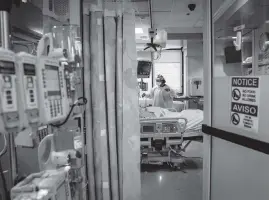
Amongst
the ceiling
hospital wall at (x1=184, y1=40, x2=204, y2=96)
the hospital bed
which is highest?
the ceiling

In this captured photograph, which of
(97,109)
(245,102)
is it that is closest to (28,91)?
(97,109)

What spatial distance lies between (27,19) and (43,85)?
1055mm

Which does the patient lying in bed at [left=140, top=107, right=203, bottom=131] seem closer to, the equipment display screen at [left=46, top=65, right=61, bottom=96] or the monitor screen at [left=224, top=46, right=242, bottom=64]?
the monitor screen at [left=224, top=46, right=242, bottom=64]

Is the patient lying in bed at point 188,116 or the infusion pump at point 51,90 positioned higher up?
the infusion pump at point 51,90

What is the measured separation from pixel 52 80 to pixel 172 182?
104 inches

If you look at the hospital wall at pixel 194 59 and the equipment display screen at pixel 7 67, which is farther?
the hospital wall at pixel 194 59

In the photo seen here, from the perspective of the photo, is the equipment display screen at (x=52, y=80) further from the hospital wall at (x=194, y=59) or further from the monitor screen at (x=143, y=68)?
the hospital wall at (x=194, y=59)

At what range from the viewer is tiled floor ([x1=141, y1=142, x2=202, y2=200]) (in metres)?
3.02

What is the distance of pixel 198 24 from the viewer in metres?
5.88

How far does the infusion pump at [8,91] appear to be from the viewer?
101cm

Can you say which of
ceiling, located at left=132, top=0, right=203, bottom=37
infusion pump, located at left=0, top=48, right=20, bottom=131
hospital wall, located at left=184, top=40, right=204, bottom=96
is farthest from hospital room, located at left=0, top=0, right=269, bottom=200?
hospital wall, located at left=184, top=40, right=204, bottom=96

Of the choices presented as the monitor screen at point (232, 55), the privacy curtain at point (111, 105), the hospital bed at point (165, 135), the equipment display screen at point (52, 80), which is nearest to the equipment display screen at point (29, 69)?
the equipment display screen at point (52, 80)

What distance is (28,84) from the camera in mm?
1150

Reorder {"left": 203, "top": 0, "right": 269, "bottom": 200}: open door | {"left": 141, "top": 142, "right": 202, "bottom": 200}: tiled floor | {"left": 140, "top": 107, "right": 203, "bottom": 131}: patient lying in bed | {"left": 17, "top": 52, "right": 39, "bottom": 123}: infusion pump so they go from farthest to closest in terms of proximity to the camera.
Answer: {"left": 140, "top": 107, "right": 203, "bottom": 131}: patient lying in bed → {"left": 141, "top": 142, "right": 202, "bottom": 200}: tiled floor → {"left": 203, "top": 0, "right": 269, "bottom": 200}: open door → {"left": 17, "top": 52, "right": 39, "bottom": 123}: infusion pump
